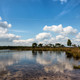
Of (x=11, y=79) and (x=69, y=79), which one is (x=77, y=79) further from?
(x=11, y=79)

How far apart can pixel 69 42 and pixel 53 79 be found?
62.5m

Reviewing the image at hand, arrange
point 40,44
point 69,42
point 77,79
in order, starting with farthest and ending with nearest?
point 40,44 → point 69,42 → point 77,79

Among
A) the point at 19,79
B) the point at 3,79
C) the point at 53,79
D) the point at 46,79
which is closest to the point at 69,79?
the point at 53,79

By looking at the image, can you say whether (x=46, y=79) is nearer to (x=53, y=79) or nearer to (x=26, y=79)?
(x=53, y=79)

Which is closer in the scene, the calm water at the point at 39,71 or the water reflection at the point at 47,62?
the calm water at the point at 39,71

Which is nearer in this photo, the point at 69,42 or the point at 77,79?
the point at 77,79

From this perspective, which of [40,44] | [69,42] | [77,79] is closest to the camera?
[77,79]

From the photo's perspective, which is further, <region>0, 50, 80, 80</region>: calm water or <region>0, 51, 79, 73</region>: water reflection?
<region>0, 51, 79, 73</region>: water reflection

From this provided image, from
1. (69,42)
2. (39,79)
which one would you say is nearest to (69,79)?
(39,79)

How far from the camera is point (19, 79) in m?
8.07

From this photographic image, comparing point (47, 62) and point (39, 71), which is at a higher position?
point (39, 71)

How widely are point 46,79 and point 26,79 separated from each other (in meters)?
2.05

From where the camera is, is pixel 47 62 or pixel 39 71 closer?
pixel 39 71

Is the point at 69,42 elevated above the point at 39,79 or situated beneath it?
elevated above
